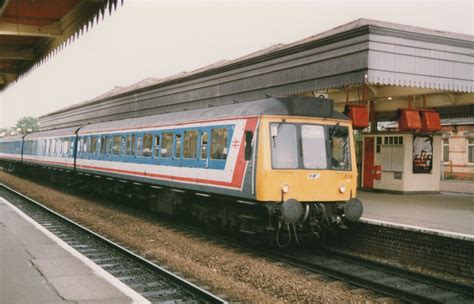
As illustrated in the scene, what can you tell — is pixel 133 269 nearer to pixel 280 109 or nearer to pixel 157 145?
pixel 280 109

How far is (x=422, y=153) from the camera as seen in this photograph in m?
16.5

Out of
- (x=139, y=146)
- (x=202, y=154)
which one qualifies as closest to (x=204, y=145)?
(x=202, y=154)

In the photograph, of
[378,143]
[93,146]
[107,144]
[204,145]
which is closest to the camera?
[204,145]

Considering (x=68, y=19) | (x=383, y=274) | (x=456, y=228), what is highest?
(x=68, y=19)

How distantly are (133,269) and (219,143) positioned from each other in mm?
3494

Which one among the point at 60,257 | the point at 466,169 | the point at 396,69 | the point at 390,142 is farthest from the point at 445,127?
the point at 60,257

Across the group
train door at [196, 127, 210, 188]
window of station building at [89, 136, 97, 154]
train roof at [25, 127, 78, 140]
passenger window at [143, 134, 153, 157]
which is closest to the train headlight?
train door at [196, 127, 210, 188]

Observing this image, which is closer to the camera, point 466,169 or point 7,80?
point 7,80

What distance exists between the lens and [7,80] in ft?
72.2

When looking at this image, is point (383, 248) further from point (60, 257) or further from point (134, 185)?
point (134, 185)

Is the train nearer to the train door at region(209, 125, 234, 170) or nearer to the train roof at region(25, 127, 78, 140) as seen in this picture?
the train door at region(209, 125, 234, 170)

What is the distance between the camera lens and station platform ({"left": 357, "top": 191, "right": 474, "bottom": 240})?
955cm

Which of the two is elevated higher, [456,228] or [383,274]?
[456,228]

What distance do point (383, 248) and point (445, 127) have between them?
898 inches
